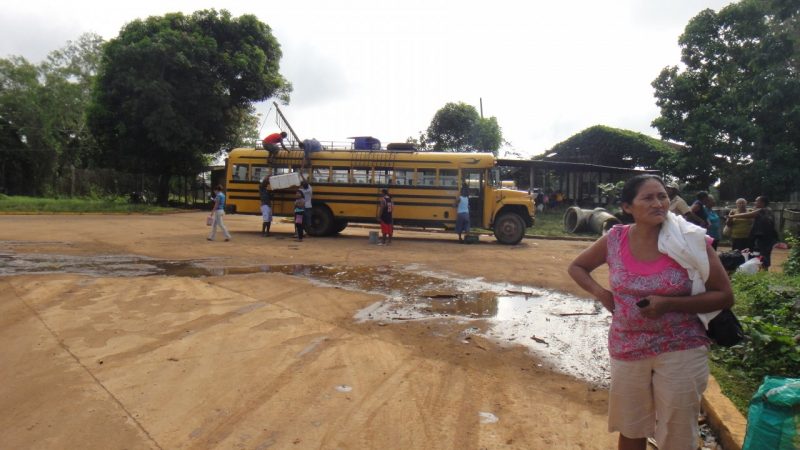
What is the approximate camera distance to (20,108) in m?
33.8

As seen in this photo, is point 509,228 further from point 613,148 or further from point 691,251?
point 613,148

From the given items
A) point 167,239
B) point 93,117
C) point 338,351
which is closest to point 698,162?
point 167,239

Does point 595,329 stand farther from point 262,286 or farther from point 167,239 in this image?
point 167,239

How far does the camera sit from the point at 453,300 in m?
7.70

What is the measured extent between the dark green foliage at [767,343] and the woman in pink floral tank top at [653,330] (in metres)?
2.06

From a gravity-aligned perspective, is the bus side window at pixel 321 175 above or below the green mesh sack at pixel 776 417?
above

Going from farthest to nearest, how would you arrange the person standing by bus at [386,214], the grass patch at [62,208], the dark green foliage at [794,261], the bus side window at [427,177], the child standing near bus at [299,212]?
1. the grass patch at [62,208]
2. the bus side window at [427,177]
3. the child standing near bus at [299,212]
4. the person standing by bus at [386,214]
5. the dark green foliage at [794,261]

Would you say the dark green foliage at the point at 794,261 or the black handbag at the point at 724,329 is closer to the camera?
the black handbag at the point at 724,329

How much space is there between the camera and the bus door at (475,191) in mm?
15961

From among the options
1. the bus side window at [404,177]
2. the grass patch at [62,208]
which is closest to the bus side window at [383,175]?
the bus side window at [404,177]

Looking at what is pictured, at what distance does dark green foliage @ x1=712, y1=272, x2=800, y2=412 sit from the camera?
4.33 metres

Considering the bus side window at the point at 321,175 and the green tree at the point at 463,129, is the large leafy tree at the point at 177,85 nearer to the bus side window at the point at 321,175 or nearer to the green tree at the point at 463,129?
the green tree at the point at 463,129

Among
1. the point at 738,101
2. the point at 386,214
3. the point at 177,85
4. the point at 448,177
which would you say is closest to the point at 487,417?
the point at 386,214

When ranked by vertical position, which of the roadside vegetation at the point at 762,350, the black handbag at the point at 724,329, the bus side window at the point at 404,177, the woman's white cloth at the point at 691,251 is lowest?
the roadside vegetation at the point at 762,350
